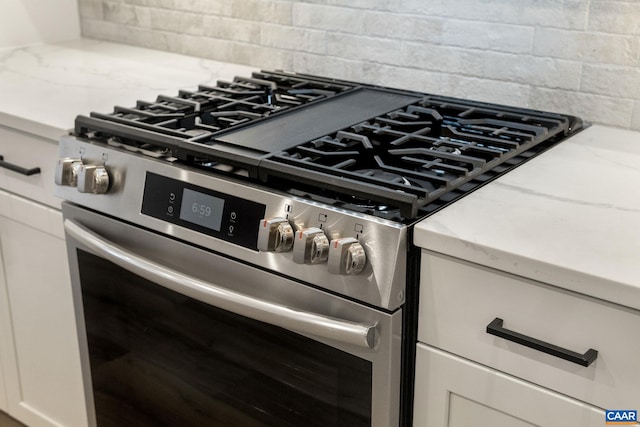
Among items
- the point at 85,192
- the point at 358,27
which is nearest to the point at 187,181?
the point at 85,192

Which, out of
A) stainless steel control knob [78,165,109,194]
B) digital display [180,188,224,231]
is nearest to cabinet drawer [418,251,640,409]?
digital display [180,188,224,231]

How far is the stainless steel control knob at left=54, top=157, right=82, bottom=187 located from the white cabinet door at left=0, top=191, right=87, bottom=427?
24cm

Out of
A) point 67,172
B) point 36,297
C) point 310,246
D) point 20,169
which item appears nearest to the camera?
point 310,246

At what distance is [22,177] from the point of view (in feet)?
6.25

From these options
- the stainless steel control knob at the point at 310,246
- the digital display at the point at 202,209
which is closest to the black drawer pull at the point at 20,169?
the digital display at the point at 202,209

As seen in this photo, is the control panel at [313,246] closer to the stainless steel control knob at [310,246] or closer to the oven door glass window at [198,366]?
the stainless steel control knob at [310,246]

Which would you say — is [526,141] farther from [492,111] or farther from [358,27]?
[358,27]

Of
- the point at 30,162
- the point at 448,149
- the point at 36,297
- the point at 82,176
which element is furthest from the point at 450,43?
the point at 36,297

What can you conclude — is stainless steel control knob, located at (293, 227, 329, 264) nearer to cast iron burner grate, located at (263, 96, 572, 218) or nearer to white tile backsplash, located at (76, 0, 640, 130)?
cast iron burner grate, located at (263, 96, 572, 218)

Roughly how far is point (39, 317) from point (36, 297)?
0.06 meters

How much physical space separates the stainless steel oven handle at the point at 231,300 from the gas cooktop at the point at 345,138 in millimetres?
185

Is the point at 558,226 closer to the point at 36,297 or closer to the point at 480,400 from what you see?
the point at 480,400

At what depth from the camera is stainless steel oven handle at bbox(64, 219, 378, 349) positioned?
127 centimetres

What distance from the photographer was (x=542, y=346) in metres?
1.16
